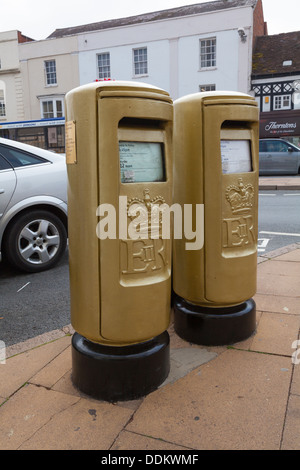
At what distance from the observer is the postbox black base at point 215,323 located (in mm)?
2768

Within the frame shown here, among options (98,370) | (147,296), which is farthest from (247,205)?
(98,370)

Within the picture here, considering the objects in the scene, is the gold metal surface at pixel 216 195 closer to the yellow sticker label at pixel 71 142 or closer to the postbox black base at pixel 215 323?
the postbox black base at pixel 215 323

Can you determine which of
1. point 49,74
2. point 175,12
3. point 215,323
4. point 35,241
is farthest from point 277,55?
point 215,323

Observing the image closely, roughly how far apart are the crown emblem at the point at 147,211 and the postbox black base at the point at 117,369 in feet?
2.17

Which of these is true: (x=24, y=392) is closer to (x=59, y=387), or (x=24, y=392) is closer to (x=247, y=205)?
(x=59, y=387)

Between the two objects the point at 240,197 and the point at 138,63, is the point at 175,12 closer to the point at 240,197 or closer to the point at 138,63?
the point at 138,63

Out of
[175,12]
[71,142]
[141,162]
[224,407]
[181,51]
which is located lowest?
[224,407]

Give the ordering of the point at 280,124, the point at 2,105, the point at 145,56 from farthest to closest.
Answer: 1. the point at 2,105
2. the point at 145,56
3. the point at 280,124

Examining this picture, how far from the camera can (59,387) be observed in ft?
7.77

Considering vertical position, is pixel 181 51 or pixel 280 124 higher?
pixel 181 51

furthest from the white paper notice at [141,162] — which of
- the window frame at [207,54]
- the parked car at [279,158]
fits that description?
the window frame at [207,54]

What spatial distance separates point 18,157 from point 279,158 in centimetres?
1475

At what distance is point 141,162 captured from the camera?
209cm

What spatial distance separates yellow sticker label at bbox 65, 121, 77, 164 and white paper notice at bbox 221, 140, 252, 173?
3.20 ft
